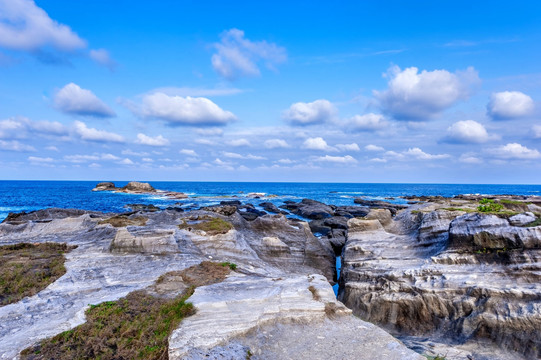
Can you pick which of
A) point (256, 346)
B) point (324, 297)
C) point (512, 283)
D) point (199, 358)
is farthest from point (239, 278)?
point (512, 283)

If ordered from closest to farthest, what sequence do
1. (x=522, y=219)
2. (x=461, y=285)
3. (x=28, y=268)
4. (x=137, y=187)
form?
1. (x=461, y=285)
2. (x=522, y=219)
3. (x=28, y=268)
4. (x=137, y=187)

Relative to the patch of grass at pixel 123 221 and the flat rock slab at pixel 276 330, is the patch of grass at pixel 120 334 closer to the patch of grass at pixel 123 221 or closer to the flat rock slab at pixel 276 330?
the flat rock slab at pixel 276 330

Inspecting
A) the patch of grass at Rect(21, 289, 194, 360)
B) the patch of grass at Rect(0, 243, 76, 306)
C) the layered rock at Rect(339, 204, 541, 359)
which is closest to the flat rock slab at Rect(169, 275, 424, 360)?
the patch of grass at Rect(21, 289, 194, 360)

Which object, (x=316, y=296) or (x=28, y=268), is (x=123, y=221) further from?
(x=316, y=296)

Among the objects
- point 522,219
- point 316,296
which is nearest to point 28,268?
point 316,296

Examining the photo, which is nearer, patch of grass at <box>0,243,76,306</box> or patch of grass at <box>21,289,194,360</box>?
patch of grass at <box>21,289,194,360</box>

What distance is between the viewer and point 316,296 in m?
12.9

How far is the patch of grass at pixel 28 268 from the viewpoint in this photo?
14.2 metres

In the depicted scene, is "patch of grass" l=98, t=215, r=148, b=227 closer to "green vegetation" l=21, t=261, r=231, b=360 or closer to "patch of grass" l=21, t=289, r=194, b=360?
"green vegetation" l=21, t=261, r=231, b=360

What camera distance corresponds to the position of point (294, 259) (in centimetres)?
2827

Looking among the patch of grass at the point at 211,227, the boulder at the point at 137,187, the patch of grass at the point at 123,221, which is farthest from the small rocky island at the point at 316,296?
the boulder at the point at 137,187

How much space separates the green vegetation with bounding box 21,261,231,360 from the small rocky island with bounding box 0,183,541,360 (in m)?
0.07

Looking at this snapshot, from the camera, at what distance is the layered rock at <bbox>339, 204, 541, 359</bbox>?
1270cm

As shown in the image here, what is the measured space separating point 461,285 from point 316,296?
23.5 feet
